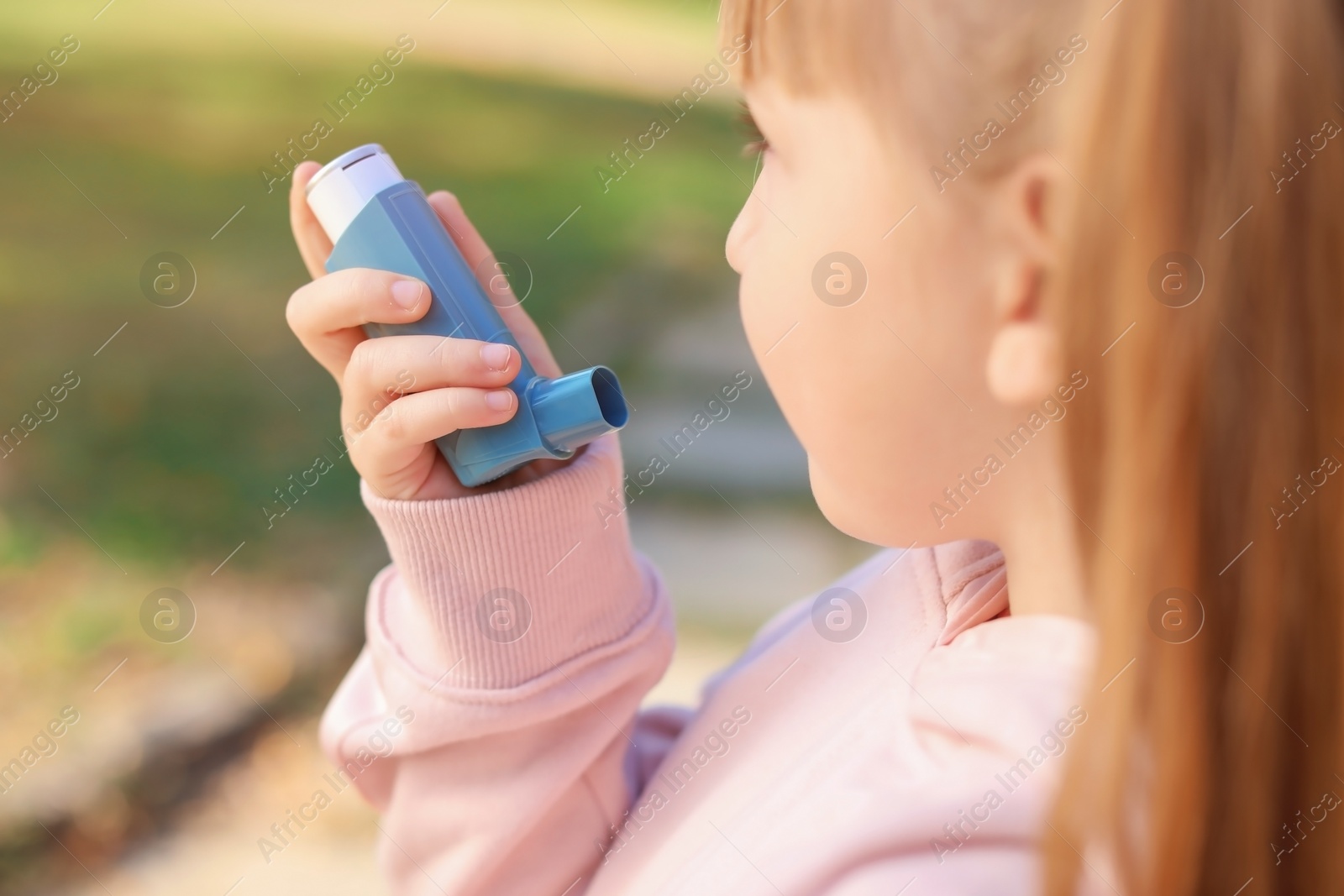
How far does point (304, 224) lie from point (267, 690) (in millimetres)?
702

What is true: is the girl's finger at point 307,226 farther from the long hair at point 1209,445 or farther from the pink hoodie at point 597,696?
the long hair at point 1209,445

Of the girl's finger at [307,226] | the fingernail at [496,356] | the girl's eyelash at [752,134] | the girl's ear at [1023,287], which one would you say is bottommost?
the girl's ear at [1023,287]

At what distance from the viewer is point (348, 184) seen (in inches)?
20.2

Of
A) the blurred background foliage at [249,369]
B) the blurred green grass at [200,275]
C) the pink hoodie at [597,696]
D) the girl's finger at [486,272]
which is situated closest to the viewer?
the pink hoodie at [597,696]

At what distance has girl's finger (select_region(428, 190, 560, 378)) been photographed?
0.62m

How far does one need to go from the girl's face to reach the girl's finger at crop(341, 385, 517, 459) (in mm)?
126

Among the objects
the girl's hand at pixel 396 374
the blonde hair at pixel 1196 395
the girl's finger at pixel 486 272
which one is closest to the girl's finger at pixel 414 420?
the girl's hand at pixel 396 374

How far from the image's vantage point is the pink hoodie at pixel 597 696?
18.4 inches

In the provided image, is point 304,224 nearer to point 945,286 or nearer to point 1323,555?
point 945,286

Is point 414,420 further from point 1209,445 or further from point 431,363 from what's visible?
point 1209,445

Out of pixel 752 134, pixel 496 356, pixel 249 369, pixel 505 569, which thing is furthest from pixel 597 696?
pixel 249 369

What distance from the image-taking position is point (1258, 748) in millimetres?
389

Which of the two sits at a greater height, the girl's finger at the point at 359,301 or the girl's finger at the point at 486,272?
the girl's finger at the point at 359,301

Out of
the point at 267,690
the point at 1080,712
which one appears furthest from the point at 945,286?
the point at 267,690
